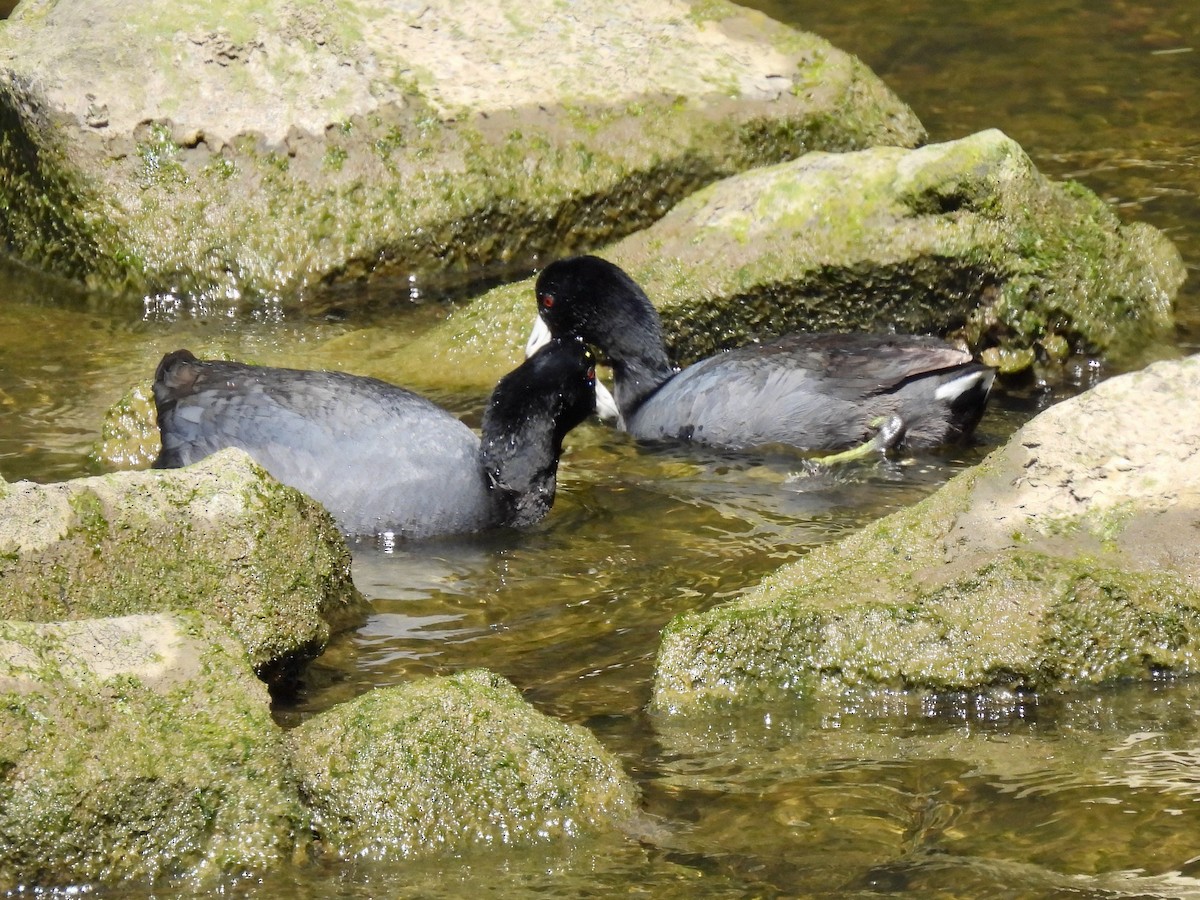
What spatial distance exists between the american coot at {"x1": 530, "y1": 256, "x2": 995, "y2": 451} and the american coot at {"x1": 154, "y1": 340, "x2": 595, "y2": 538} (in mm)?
835

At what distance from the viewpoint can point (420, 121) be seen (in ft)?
30.4

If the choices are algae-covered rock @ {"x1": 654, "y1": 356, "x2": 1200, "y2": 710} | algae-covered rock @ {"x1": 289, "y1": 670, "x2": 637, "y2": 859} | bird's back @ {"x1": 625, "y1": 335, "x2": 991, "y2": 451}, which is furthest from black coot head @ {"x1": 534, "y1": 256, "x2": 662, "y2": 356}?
algae-covered rock @ {"x1": 289, "y1": 670, "x2": 637, "y2": 859}

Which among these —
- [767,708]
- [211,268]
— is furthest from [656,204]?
[767,708]

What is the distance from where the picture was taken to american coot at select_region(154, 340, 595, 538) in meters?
6.32

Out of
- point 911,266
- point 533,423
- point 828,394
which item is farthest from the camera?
point 911,266

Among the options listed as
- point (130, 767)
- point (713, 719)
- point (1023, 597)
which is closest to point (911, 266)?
point (1023, 597)

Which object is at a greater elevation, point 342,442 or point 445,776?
point 445,776

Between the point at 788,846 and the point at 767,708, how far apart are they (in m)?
0.76

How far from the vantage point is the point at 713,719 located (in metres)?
4.51

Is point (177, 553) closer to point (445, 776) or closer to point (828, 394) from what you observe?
point (445, 776)

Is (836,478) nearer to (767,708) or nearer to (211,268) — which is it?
(767,708)

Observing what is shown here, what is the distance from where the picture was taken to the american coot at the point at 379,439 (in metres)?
6.32

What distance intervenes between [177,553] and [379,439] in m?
1.80

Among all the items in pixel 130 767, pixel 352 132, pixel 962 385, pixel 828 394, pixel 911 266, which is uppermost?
pixel 352 132
